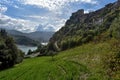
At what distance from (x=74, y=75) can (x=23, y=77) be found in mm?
11704

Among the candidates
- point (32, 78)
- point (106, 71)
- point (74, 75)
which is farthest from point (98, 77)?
point (32, 78)

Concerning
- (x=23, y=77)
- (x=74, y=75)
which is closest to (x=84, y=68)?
(x=74, y=75)

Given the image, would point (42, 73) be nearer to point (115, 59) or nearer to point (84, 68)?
point (84, 68)

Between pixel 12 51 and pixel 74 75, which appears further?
pixel 12 51

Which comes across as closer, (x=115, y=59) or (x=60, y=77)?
(x=115, y=59)

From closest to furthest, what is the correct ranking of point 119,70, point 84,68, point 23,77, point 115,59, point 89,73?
point 115,59, point 119,70, point 89,73, point 84,68, point 23,77

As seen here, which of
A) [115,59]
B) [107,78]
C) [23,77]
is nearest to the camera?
[115,59]

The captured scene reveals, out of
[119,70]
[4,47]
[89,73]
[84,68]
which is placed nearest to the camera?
[119,70]

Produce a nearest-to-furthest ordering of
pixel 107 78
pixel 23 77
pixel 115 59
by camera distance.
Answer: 1. pixel 115 59
2. pixel 107 78
3. pixel 23 77

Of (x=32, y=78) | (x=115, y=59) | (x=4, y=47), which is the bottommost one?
(x=32, y=78)

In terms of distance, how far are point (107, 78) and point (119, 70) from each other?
353cm

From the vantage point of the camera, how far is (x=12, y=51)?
3061 inches

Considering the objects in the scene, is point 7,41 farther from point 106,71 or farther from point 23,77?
point 106,71

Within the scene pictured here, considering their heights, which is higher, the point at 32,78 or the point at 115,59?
the point at 115,59
